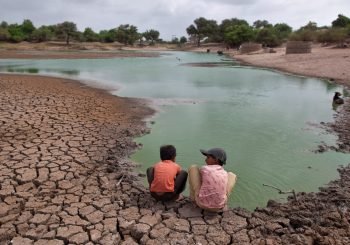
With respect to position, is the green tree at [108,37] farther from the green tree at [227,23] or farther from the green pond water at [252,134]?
the green pond water at [252,134]

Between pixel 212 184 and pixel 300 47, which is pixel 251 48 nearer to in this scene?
pixel 300 47

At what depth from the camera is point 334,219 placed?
4016mm

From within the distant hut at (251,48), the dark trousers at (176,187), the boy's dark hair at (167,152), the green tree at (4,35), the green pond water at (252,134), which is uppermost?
the green tree at (4,35)

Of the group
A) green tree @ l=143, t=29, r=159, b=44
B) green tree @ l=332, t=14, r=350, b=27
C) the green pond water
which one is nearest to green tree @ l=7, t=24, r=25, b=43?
green tree @ l=143, t=29, r=159, b=44

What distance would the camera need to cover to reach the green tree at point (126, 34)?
8794 cm

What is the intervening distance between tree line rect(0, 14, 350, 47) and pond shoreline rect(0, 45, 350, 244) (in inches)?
1552

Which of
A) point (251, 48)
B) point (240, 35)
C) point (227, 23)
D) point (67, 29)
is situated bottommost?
point (251, 48)

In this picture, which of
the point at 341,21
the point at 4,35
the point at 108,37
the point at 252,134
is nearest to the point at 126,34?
the point at 108,37

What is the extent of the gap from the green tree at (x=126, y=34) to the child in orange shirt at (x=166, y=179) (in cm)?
8729

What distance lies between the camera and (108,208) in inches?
166

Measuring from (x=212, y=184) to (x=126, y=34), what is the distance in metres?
88.4

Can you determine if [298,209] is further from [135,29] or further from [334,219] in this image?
[135,29]

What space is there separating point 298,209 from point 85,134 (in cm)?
480

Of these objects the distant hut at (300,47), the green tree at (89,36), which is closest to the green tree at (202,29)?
the green tree at (89,36)
